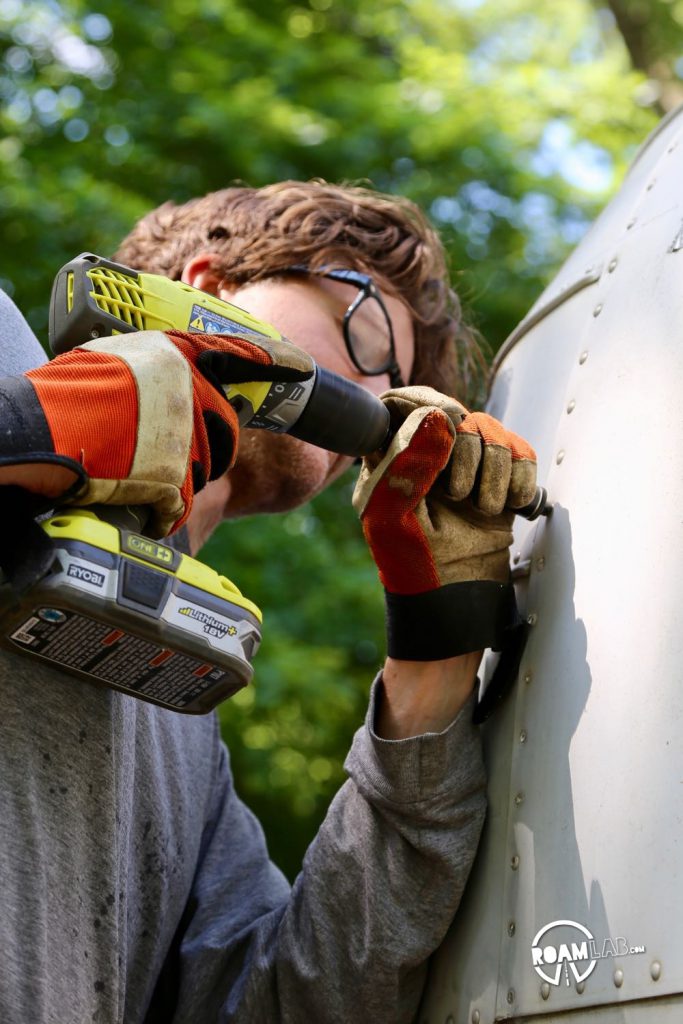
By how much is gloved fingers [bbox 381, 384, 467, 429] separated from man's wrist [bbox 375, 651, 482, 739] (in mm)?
423

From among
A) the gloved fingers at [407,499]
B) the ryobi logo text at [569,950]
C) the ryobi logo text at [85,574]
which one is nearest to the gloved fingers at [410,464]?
the gloved fingers at [407,499]

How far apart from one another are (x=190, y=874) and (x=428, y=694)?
27.7 inches

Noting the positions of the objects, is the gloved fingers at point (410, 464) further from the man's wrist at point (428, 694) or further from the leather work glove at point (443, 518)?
the man's wrist at point (428, 694)

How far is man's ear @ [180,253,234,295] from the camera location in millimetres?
2947

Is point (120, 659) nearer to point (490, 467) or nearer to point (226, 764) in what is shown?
point (490, 467)

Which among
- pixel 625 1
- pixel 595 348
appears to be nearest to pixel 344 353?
pixel 595 348

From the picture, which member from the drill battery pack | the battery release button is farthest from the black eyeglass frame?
the battery release button

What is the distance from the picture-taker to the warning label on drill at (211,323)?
203cm

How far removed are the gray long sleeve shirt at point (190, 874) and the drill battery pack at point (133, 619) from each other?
0.16 metres

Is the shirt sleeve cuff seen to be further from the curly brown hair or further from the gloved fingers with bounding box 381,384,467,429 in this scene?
the curly brown hair

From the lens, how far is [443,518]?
2.08 m

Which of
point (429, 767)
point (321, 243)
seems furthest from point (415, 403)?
point (321, 243)

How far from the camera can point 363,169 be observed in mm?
7055

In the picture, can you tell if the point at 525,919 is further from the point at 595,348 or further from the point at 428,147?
the point at 428,147
